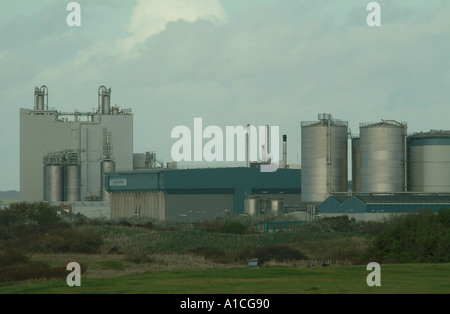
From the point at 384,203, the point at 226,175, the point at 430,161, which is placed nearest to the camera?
the point at 384,203

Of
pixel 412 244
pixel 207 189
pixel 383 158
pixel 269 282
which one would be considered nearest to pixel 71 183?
pixel 207 189

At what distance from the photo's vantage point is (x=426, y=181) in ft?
285

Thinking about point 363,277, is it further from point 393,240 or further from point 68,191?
point 68,191

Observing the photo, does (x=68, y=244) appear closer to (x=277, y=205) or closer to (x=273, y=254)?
(x=273, y=254)

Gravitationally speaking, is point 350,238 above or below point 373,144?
below

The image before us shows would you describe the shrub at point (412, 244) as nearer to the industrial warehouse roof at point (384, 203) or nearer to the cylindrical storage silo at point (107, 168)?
the industrial warehouse roof at point (384, 203)

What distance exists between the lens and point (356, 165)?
304ft

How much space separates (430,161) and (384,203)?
676cm

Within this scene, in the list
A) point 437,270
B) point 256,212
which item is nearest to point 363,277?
point 437,270

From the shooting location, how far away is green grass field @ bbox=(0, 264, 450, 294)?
27.5 m

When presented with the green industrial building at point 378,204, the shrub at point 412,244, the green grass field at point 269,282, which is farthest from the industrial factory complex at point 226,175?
the green grass field at point 269,282

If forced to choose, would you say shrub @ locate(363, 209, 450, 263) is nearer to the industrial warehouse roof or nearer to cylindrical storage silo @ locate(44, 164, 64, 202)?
the industrial warehouse roof

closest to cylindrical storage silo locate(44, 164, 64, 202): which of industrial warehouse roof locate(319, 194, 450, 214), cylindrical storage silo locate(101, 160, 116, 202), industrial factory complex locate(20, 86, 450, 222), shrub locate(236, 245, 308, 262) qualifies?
industrial factory complex locate(20, 86, 450, 222)

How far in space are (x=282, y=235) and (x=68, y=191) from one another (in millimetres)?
62362
